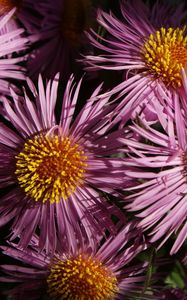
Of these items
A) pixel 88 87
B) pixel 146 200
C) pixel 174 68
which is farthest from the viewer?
pixel 88 87

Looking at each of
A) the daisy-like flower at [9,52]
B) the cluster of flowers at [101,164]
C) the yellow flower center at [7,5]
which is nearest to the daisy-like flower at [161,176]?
the cluster of flowers at [101,164]

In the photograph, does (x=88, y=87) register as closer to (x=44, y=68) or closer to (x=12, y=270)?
(x=44, y=68)

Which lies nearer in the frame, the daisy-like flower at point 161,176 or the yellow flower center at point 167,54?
the daisy-like flower at point 161,176

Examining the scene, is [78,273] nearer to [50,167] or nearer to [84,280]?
[84,280]

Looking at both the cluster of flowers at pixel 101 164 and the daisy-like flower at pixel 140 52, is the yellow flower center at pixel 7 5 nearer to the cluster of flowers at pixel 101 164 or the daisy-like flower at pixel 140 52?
the cluster of flowers at pixel 101 164

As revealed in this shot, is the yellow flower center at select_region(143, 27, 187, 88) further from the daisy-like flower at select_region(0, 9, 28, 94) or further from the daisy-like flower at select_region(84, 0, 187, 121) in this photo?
the daisy-like flower at select_region(0, 9, 28, 94)

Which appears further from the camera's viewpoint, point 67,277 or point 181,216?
point 67,277

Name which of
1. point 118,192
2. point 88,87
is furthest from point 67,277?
point 88,87
